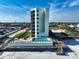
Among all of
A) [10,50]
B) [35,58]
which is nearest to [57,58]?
[35,58]

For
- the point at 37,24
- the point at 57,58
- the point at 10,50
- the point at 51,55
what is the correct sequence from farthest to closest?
the point at 37,24
the point at 10,50
the point at 51,55
the point at 57,58

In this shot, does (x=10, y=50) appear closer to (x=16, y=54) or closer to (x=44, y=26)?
(x=16, y=54)

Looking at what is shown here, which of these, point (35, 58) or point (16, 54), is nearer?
point (35, 58)

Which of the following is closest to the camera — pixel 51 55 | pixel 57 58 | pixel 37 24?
pixel 57 58

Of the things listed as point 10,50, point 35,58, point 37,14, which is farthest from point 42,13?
point 35,58

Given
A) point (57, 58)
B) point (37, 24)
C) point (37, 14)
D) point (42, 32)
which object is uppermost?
point (37, 14)

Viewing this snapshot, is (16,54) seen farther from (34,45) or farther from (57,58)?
(57,58)

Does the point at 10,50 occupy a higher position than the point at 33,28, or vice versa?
the point at 33,28
